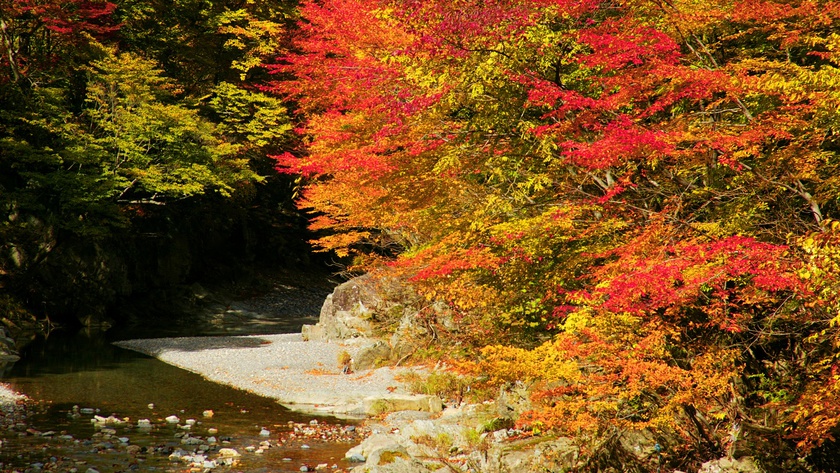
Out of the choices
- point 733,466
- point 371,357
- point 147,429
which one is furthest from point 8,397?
point 733,466

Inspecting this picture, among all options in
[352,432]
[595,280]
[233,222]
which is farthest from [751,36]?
[233,222]

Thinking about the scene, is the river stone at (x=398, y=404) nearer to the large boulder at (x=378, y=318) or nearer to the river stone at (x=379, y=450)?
the large boulder at (x=378, y=318)

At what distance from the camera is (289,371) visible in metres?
15.2

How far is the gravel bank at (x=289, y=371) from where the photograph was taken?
12.2 metres

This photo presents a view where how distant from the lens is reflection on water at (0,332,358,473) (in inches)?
341

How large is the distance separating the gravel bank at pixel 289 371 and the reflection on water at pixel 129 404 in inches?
20.1

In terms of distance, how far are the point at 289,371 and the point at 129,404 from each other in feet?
13.4

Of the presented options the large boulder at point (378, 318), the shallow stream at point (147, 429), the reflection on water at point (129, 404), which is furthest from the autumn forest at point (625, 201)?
the reflection on water at point (129, 404)

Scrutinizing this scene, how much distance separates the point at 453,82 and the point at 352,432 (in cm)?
540

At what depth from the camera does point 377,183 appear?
40.2 ft

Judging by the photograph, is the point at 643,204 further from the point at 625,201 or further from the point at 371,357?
the point at 371,357

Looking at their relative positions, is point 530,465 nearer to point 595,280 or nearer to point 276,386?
point 595,280

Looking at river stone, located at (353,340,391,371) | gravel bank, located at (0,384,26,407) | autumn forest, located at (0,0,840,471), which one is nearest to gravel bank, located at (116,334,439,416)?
river stone, located at (353,340,391,371)

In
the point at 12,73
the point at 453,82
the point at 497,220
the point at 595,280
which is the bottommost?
the point at 595,280
